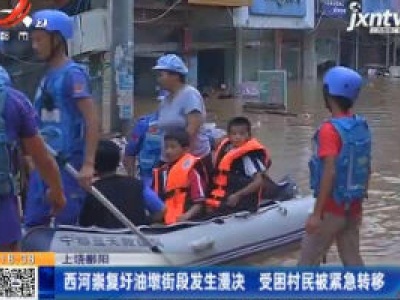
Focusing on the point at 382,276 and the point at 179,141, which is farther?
the point at 179,141

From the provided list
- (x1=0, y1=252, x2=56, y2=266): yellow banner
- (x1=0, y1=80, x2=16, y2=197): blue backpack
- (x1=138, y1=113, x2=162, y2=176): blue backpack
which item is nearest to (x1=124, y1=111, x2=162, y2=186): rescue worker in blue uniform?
(x1=138, y1=113, x2=162, y2=176): blue backpack

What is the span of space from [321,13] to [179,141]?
3791cm

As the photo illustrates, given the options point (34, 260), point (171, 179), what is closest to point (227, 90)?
point (171, 179)

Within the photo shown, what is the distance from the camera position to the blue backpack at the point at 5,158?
14.1 feet

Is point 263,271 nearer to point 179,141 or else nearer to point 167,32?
point 179,141

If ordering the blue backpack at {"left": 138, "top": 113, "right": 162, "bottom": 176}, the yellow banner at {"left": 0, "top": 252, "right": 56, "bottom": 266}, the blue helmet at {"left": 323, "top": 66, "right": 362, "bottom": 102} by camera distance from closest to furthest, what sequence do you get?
the yellow banner at {"left": 0, "top": 252, "right": 56, "bottom": 266} → the blue helmet at {"left": 323, "top": 66, "right": 362, "bottom": 102} → the blue backpack at {"left": 138, "top": 113, "right": 162, "bottom": 176}

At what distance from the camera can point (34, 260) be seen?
4820mm

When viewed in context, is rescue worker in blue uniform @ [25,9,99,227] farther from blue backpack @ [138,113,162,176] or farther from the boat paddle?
blue backpack @ [138,113,162,176]

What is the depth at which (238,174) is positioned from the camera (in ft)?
25.3

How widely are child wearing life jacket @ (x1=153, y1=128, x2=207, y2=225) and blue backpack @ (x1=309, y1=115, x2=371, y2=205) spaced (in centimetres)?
153

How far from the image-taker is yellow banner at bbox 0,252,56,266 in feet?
15.2

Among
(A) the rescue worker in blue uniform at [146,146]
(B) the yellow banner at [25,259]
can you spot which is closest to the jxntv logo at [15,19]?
(A) the rescue worker in blue uniform at [146,146]

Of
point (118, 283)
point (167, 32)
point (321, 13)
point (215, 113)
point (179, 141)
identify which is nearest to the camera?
point (118, 283)

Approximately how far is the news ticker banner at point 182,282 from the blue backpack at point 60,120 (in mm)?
1194
